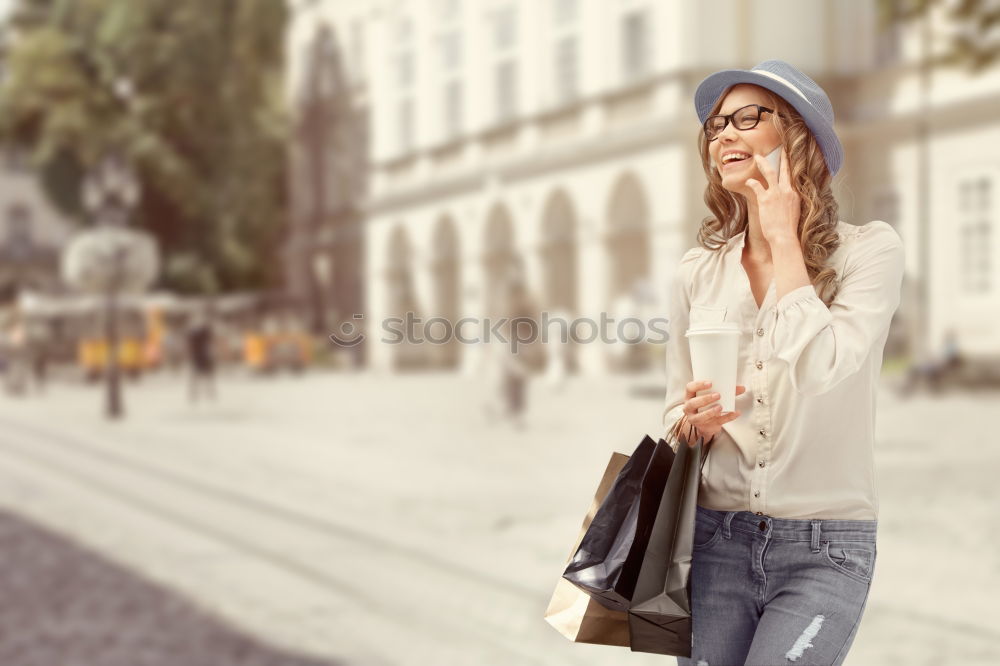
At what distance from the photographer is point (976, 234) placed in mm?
24062

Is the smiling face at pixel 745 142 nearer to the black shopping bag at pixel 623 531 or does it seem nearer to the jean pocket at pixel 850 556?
the black shopping bag at pixel 623 531

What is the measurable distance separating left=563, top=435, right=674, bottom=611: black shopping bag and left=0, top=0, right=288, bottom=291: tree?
4120cm

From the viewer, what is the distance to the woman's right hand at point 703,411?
1341mm

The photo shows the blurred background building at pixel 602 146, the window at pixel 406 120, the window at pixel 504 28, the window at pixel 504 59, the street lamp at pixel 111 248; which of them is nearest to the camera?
the street lamp at pixel 111 248

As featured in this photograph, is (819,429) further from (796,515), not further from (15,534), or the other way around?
(15,534)

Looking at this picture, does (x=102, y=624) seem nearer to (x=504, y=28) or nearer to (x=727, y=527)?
(x=727, y=527)

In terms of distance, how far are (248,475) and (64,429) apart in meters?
6.60

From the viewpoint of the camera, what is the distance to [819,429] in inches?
56.4

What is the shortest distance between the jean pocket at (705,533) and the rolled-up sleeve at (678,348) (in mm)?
161

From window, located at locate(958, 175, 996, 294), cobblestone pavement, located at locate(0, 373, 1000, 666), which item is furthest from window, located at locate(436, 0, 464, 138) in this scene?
cobblestone pavement, located at locate(0, 373, 1000, 666)

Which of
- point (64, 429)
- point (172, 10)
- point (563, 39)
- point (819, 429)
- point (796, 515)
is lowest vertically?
point (64, 429)

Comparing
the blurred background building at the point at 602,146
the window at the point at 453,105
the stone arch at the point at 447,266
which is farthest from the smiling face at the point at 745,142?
the window at the point at 453,105

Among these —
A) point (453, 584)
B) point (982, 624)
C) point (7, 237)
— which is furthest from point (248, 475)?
point (7, 237)

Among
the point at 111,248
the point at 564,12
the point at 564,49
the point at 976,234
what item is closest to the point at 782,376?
the point at 111,248
